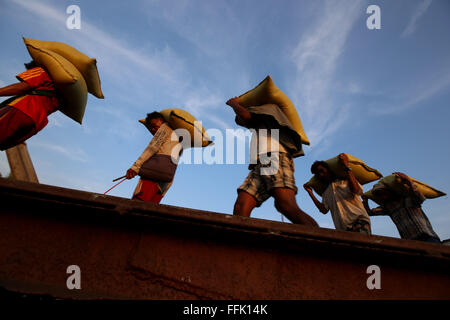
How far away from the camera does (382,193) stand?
13.1 ft

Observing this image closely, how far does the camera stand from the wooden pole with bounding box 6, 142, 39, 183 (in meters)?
2.60

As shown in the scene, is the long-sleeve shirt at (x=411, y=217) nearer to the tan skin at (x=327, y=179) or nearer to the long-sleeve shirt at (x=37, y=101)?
the tan skin at (x=327, y=179)

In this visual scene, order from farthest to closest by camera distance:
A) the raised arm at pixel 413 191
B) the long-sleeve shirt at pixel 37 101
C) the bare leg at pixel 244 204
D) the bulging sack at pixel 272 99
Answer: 1. the raised arm at pixel 413 191
2. the bulging sack at pixel 272 99
3. the long-sleeve shirt at pixel 37 101
4. the bare leg at pixel 244 204

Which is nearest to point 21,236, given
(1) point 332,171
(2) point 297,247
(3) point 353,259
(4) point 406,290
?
(2) point 297,247

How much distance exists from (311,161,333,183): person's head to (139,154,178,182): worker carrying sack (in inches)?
82.4

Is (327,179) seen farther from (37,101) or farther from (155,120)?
(37,101)

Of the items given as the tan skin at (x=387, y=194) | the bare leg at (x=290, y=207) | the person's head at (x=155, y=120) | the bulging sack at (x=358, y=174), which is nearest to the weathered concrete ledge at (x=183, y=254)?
the bare leg at (x=290, y=207)

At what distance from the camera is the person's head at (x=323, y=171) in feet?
12.1

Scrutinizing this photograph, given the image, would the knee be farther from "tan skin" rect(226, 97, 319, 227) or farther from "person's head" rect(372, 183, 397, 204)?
"person's head" rect(372, 183, 397, 204)

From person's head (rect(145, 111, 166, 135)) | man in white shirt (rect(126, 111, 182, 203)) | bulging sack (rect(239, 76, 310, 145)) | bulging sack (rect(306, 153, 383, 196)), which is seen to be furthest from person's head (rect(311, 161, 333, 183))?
person's head (rect(145, 111, 166, 135))

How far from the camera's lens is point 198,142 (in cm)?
331

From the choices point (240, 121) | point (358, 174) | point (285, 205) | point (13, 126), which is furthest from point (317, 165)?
point (13, 126)

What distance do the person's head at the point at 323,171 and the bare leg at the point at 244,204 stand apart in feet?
5.91

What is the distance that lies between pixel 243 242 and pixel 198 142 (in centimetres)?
213
